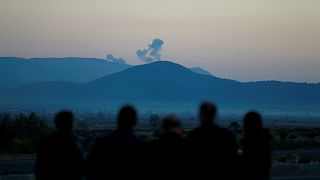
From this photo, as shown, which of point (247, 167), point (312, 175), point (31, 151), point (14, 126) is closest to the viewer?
point (247, 167)

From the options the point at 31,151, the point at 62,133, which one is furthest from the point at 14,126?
the point at 62,133

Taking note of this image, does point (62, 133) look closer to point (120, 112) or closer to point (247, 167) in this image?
point (120, 112)

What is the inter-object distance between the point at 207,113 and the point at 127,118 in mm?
899

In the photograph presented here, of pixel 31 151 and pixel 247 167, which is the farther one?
pixel 31 151

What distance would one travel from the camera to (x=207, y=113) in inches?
332

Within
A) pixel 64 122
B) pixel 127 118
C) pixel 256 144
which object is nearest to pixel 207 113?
pixel 127 118

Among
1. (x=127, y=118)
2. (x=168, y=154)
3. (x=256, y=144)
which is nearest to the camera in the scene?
(x=168, y=154)

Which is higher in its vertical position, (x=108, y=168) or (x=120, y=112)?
(x=120, y=112)

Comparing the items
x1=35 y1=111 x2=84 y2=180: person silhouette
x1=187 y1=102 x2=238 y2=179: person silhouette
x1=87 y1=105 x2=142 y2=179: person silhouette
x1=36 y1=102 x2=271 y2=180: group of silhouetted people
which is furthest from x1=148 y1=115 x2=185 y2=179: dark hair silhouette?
x1=35 y1=111 x2=84 y2=180: person silhouette

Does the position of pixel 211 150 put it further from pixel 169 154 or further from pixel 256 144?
pixel 256 144

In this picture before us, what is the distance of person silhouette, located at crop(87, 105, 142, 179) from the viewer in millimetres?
8500

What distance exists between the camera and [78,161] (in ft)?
29.2

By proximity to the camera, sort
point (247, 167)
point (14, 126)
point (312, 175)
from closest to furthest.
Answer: point (247, 167) → point (312, 175) → point (14, 126)

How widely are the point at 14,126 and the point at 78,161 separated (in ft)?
131
